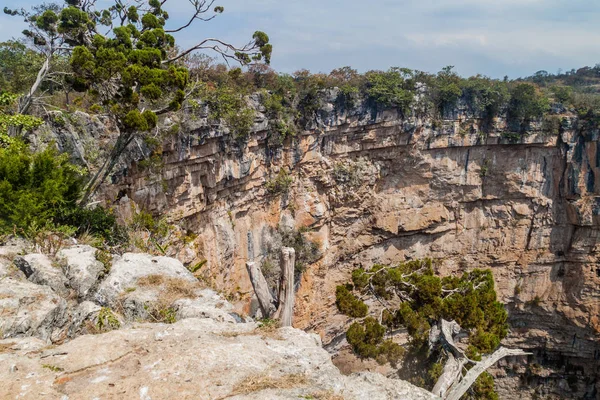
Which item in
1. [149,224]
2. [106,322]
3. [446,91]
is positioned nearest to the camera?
[106,322]

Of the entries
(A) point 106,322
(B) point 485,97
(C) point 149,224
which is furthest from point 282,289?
(B) point 485,97

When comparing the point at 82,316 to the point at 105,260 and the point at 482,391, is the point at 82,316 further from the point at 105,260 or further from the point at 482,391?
the point at 482,391

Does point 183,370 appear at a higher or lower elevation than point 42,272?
lower

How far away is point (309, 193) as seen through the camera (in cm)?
2064

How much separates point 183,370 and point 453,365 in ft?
28.9

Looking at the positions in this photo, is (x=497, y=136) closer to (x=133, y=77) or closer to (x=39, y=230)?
(x=133, y=77)

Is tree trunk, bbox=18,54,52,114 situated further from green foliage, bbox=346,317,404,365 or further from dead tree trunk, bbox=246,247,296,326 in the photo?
green foliage, bbox=346,317,404,365

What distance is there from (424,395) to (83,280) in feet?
15.8

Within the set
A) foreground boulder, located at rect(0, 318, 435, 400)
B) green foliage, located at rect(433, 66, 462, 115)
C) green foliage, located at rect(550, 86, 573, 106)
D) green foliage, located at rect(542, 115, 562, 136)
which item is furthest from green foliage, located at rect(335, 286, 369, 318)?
green foliage, located at rect(550, 86, 573, 106)

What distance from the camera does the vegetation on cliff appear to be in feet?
42.4

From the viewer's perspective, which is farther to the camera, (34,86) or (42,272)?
(34,86)

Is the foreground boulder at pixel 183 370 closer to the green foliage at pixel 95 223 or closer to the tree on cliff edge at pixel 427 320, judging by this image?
the green foliage at pixel 95 223

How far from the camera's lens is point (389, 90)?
2072cm

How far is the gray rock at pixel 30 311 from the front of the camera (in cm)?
496
